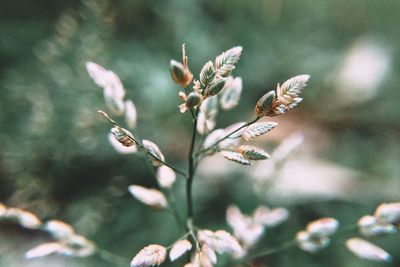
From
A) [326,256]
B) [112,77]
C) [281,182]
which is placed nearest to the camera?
[112,77]

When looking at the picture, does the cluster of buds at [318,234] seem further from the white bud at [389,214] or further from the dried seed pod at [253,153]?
the dried seed pod at [253,153]

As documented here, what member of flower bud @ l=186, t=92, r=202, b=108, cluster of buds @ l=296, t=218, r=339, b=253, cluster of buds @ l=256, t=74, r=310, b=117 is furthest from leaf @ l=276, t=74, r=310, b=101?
cluster of buds @ l=296, t=218, r=339, b=253

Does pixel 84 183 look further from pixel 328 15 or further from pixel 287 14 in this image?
pixel 328 15

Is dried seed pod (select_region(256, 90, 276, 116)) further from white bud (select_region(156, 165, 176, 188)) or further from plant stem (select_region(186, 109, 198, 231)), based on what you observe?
white bud (select_region(156, 165, 176, 188))

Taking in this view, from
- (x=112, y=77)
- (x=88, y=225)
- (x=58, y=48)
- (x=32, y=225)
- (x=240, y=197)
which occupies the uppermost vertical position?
(x=58, y=48)

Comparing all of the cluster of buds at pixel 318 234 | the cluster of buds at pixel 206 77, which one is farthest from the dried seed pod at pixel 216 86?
the cluster of buds at pixel 318 234

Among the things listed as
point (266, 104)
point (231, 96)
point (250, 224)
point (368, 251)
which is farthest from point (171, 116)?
point (266, 104)

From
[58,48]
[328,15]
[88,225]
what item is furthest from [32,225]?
[328,15]
